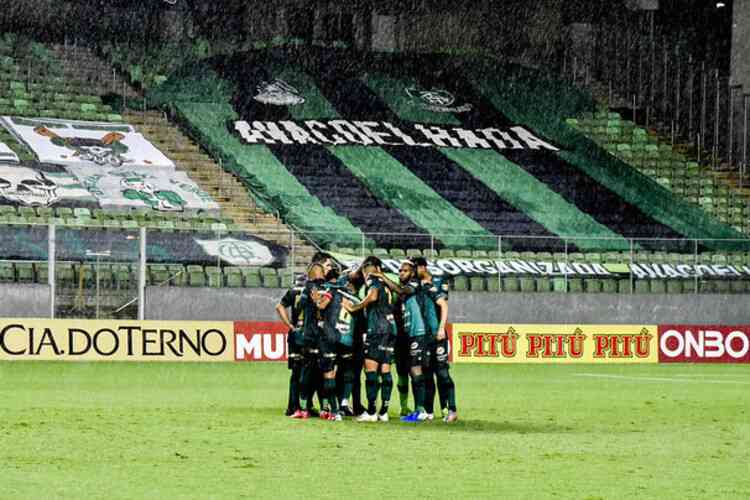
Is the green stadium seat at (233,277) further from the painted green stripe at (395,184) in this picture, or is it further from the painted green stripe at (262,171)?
the painted green stripe at (395,184)

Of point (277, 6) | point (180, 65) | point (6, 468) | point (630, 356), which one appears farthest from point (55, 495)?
point (277, 6)

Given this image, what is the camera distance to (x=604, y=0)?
174ft

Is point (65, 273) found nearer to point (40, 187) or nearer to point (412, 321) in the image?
point (40, 187)

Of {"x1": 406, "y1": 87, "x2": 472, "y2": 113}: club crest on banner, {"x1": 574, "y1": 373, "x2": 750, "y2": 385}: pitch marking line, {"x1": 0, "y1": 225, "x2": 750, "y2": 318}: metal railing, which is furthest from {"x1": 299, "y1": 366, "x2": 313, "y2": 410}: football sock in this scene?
{"x1": 406, "y1": 87, "x2": 472, "y2": 113}: club crest on banner

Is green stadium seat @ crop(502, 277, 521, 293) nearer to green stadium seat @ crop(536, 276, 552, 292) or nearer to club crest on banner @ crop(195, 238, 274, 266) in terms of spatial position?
green stadium seat @ crop(536, 276, 552, 292)

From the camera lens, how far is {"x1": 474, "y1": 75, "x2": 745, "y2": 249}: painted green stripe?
151 ft

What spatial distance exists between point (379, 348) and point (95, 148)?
2890cm

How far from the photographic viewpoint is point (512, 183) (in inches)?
1870

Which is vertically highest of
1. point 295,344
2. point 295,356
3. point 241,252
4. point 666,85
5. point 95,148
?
point 666,85

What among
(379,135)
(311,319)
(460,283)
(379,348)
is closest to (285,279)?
(460,283)

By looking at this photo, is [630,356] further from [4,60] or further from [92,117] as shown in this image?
[4,60]

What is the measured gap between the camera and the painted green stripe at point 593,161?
1817 inches

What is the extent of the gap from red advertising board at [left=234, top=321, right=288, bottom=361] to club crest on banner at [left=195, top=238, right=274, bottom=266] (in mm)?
1825

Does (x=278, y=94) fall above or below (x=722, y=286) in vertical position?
above
